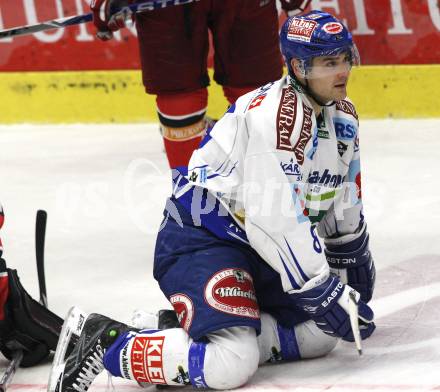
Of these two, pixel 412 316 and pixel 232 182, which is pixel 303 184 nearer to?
Answer: pixel 232 182

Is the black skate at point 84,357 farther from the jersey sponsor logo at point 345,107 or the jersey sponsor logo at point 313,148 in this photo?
the jersey sponsor logo at point 345,107

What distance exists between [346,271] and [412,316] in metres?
0.21

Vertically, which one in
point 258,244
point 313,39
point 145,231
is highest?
point 313,39

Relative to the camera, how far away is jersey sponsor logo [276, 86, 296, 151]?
2.34 meters

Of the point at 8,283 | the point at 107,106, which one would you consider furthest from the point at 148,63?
the point at 107,106

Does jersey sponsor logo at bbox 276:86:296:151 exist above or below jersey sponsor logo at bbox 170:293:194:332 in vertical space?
above

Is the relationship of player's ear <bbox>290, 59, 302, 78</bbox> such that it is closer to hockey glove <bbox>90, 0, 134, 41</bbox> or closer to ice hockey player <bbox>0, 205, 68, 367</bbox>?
ice hockey player <bbox>0, 205, 68, 367</bbox>

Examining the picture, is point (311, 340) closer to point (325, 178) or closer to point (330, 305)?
point (330, 305)

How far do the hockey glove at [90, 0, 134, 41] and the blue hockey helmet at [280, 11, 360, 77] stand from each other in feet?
3.50

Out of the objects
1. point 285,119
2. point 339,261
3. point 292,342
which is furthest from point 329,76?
point 292,342

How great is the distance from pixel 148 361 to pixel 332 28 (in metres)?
0.79

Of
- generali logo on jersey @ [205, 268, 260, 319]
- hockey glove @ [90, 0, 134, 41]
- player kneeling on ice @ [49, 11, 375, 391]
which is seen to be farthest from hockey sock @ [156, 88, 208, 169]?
generali logo on jersey @ [205, 268, 260, 319]

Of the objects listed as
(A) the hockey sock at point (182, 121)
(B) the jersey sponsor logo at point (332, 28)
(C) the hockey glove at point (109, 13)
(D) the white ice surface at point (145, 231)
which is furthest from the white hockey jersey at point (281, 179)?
(C) the hockey glove at point (109, 13)

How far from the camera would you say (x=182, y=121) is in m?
3.45
